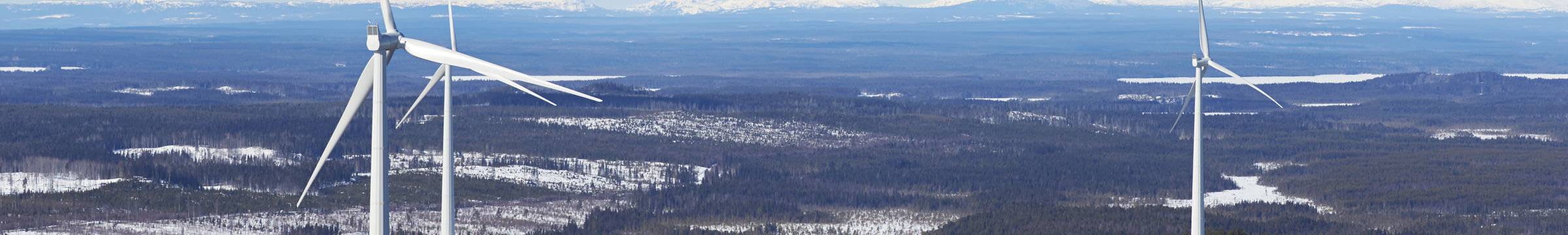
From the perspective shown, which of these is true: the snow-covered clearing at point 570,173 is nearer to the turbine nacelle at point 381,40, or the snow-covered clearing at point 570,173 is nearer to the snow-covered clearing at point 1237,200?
the snow-covered clearing at point 1237,200

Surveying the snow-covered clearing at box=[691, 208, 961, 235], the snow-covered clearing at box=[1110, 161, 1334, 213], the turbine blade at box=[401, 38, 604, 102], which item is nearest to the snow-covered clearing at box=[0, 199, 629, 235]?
the snow-covered clearing at box=[691, 208, 961, 235]

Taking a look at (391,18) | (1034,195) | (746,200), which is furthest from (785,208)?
(391,18)

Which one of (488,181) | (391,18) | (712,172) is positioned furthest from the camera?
(712,172)

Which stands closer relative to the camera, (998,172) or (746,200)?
(746,200)

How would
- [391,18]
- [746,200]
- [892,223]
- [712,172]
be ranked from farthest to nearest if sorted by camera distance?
[712,172], [746,200], [892,223], [391,18]

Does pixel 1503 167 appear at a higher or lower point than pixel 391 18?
lower

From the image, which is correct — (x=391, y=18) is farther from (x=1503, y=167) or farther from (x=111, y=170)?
(x=1503, y=167)

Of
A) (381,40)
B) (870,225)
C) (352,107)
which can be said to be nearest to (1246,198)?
(870,225)

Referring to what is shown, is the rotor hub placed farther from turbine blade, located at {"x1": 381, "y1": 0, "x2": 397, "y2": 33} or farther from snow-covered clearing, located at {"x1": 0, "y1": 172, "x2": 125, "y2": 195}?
snow-covered clearing, located at {"x1": 0, "y1": 172, "x2": 125, "y2": 195}
